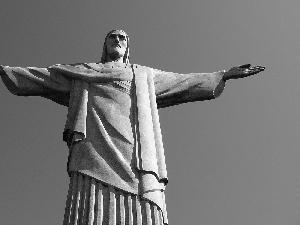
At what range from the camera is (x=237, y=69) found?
14.0 meters

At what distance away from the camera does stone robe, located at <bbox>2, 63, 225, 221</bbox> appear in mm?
11656

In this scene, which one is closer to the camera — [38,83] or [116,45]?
[38,83]

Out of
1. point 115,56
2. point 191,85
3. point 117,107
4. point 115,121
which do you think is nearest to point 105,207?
point 115,121

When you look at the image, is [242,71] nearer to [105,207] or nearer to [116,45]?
[116,45]

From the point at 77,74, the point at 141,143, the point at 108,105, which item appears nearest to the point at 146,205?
the point at 141,143

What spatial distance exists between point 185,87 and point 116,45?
1.80m

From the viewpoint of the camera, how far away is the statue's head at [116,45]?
46.9ft

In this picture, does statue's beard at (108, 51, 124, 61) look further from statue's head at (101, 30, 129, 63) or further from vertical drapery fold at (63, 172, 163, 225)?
vertical drapery fold at (63, 172, 163, 225)

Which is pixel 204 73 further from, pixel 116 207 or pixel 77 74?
pixel 116 207

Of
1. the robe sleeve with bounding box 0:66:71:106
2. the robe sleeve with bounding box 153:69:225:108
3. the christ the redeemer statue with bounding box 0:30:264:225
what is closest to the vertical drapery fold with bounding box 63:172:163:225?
the christ the redeemer statue with bounding box 0:30:264:225

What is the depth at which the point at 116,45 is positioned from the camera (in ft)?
47.1

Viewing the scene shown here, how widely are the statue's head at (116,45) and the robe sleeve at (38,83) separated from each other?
120 centimetres

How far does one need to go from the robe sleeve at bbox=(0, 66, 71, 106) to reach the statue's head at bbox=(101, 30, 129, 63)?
120cm

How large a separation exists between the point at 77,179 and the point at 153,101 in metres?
2.48
